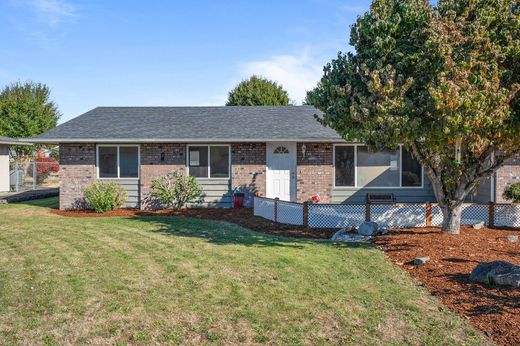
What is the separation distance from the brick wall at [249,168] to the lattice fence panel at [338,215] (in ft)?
14.4

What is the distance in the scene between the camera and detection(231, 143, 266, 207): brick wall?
51.9 feet

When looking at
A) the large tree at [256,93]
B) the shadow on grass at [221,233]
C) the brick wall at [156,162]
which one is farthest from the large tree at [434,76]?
the large tree at [256,93]

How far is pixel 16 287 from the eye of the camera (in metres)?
6.17

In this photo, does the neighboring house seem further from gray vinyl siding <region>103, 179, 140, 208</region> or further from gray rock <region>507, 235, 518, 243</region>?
gray rock <region>507, 235, 518, 243</region>

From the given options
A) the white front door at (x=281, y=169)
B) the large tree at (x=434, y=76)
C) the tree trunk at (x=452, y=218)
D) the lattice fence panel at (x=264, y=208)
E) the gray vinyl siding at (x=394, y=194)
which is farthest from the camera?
the white front door at (x=281, y=169)

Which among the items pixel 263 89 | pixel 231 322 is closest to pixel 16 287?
pixel 231 322

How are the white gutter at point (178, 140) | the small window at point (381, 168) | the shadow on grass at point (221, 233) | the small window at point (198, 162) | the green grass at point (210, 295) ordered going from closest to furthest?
1. the green grass at point (210, 295)
2. the shadow on grass at point (221, 233)
3. the white gutter at point (178, 140)
4. the small window at point (381, 168)
5. the small window at point (198, 162)

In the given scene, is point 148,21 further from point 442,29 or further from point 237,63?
point 442,29

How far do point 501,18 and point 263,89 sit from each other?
3144 cm

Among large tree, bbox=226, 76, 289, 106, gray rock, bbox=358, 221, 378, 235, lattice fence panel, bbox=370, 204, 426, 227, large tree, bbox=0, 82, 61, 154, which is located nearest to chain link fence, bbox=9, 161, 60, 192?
large tree, bbox=0, 82, 61, 154

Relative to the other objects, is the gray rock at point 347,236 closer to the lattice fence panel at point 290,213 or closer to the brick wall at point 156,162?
the lattice fence panel at point 290,213

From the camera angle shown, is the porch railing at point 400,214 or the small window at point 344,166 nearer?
the porch railing at point 400,214

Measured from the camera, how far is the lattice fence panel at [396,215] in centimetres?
1140

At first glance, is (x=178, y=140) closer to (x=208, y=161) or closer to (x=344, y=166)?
(x=208, y=161)
